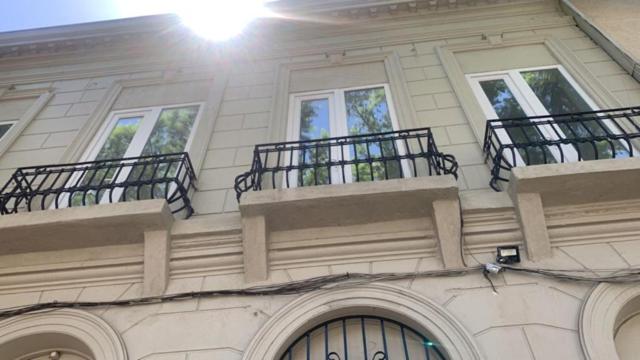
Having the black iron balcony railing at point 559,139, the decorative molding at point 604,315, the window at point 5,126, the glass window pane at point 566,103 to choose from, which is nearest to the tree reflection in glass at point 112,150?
the window at point 5,126

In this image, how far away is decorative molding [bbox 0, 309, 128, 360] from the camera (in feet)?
10.8

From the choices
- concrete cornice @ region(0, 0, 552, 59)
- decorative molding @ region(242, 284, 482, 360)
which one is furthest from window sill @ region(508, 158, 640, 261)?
concrete cornice @ region(0, 0, 552, 59)

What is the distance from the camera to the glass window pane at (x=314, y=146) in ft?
14.5

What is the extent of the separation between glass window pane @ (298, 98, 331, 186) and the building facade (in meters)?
0.04

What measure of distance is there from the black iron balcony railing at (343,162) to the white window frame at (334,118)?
0.5 inches

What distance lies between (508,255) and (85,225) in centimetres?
382

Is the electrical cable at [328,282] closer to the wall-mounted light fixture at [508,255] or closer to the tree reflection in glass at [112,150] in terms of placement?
the wall-mounted light fixture at [508,255]

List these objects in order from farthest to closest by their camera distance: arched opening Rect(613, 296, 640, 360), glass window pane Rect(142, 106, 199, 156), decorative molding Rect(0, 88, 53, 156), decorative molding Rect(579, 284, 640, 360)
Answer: decorative molding Rect(0, 88, 53, 156) → glass window pane Rect(142, 106, 199, 156) → arched opening Rect(613, 296, 640, 360) → decorative molding Rect(579, 284, 640, 360)

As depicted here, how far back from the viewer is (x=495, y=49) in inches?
238

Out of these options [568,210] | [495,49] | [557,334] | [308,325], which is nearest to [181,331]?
[308,325]

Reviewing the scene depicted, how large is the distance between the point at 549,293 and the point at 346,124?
3021 millimetres

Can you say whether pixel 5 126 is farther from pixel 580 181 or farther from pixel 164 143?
pixel 580 181

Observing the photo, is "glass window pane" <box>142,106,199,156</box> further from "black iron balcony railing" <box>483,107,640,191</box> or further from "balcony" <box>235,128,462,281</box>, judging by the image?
"black iron balcony railing" <box>483,107,640,191</box>

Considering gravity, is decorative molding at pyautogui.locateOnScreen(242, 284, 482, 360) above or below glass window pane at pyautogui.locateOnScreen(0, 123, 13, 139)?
below
